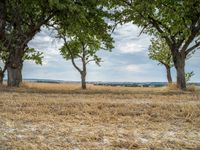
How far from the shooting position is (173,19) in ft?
89.3

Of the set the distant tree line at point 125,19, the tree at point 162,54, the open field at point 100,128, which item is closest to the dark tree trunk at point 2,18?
the open field at point 100,128

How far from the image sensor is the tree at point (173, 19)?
26.3 m

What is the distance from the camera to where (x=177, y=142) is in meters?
6.34

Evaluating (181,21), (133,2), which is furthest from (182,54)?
(133,2)

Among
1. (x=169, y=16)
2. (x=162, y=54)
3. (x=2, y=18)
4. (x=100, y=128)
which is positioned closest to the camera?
(x=2, y=18)

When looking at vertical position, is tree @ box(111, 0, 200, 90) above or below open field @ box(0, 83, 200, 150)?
above

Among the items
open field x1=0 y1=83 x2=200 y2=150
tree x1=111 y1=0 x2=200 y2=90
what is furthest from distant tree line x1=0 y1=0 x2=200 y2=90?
open field x1=0 y1=83 x2=200 y2=150

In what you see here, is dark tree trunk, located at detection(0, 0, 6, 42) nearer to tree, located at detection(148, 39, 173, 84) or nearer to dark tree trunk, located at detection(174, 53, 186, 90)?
dark tree trunk, located at detection(174, 53, 186, 90)

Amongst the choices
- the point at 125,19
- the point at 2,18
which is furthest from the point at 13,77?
the point at 2,18

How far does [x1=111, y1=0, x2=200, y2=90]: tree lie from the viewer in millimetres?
26328

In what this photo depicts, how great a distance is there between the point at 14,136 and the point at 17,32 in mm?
1854

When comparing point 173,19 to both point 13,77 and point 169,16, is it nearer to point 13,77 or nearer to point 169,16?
point 169,16

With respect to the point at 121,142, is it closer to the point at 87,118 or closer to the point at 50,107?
the point at 87,118

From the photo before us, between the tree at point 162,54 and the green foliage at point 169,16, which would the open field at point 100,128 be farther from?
the tree at point 162,54
